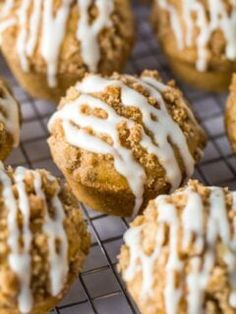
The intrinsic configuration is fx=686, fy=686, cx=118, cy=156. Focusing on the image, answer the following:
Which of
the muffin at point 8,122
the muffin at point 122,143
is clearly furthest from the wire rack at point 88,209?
the muffin at point 8,122

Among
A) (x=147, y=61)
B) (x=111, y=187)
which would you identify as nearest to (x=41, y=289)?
(x=111, y=187)

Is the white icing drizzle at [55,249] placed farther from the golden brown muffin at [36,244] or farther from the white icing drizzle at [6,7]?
the white icing drizzle at [6,7]

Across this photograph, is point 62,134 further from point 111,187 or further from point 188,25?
point 188,25

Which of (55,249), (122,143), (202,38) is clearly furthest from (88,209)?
(202,38)

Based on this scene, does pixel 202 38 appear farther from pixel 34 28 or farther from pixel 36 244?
pixel 36 244

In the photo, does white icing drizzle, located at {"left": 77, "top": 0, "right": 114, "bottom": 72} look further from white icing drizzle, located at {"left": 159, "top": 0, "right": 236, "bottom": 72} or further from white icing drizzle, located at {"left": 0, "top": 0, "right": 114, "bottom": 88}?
white icing drizzle, located at {"left": 159, "top": 0, "right": 236, "bottom": 72}
